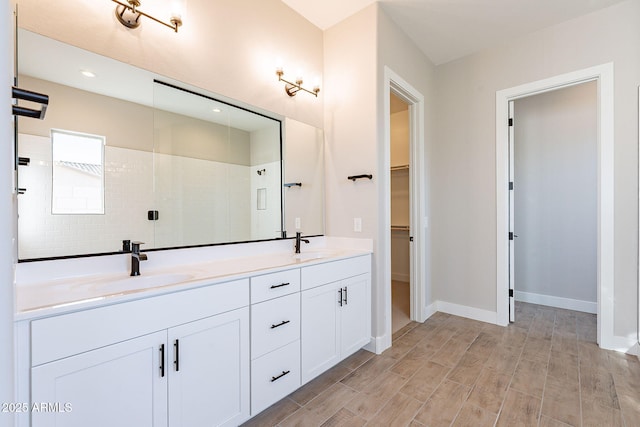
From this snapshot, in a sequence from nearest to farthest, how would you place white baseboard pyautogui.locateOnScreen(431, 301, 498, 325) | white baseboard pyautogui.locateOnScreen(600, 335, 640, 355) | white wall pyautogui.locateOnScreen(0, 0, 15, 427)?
1. white wall pyautogui.locateOnScreen(0, 0, 15, 427)
2. white baseboard pyautogui.locateOnScreen(600, 335, 640, 355)
3. white baseboard pyautogui.locateOnScreen(431, 301, 498, 325)

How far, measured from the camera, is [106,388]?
1.06 meters

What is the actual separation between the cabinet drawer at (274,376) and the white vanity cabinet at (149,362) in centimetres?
6

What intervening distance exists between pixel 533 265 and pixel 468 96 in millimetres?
2270

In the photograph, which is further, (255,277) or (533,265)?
(533,265)

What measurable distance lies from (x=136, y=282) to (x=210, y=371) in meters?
0.58

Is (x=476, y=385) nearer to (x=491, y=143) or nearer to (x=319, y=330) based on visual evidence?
(x=319, y=330)

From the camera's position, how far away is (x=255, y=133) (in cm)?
225

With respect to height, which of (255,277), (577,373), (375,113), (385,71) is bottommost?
(577,373)

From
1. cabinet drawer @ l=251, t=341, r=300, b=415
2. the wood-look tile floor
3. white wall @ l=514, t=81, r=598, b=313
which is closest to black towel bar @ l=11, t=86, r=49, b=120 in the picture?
cabinet drawer @ l=251, t=341, r=300, b=415

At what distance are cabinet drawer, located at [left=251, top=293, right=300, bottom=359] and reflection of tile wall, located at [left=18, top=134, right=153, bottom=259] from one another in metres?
0.79

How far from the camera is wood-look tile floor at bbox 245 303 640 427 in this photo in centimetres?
164

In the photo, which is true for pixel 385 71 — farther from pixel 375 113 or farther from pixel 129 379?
pixel 129 379

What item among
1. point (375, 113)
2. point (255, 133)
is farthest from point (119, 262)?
point (375, 113)

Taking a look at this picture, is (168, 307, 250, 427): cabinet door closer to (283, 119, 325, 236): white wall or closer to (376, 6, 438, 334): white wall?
(283, 119, 325, 236): white wall
